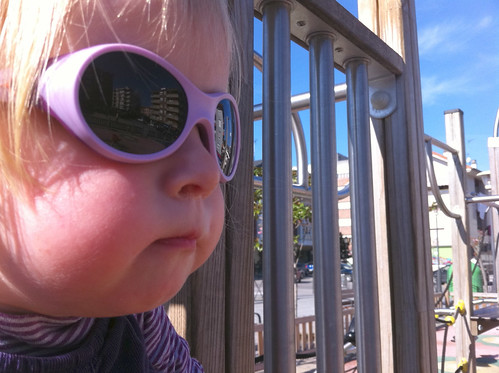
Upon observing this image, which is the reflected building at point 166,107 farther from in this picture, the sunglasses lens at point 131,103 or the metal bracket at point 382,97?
the metal bracket at point 382,97

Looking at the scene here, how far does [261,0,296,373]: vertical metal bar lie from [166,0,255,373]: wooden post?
3 cm

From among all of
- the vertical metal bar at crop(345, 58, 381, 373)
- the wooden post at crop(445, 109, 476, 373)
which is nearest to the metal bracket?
the vertical metal bar at crop(345, 58, 381, 373)

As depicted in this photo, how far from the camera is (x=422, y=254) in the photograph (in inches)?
50.7

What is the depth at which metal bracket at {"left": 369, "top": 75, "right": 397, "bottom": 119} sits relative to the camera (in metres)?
1.32

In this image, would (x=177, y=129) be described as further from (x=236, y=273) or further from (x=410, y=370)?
(x=410, y=370)

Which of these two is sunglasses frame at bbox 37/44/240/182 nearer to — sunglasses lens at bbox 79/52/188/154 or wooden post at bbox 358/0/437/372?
sunglasses lens at bbox 79/52/188/154

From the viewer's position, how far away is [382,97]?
1.32 metres

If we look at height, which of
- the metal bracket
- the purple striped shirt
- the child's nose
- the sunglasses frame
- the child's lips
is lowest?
the purple striped shirt

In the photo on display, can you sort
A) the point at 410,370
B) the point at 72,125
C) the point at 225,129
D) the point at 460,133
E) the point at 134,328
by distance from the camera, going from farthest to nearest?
the point at 460,133, the point at 410,370, the point at 134,328, the point at 225,129, the point at 72,125

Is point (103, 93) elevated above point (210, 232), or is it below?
above

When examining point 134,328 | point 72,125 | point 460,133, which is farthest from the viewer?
point 460,133

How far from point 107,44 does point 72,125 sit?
8 centimetres

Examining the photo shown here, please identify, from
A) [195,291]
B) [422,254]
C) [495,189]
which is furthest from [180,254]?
[495,189]

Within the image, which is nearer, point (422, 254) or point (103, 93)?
point (103, 93)
